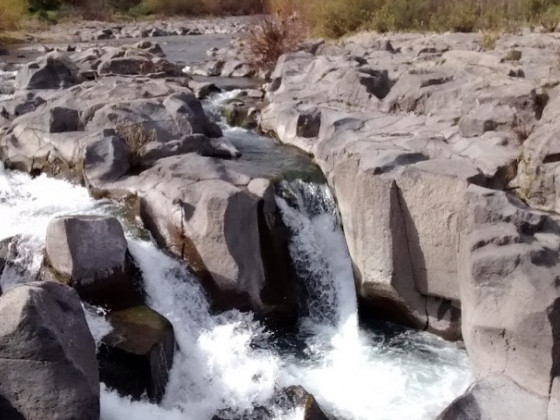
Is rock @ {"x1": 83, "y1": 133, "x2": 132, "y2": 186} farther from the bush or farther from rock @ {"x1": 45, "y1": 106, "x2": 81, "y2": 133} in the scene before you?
the bush

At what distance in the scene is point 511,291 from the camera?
5.52 metres

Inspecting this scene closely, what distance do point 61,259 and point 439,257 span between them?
11.6ft

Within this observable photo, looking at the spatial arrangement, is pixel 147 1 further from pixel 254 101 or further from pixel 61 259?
pixel 61 259

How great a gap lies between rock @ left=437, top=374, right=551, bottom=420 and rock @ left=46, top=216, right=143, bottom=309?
9.63ft

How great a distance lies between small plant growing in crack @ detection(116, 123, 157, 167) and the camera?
823cm

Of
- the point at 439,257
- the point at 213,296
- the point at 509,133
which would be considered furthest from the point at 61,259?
the point at 509,133

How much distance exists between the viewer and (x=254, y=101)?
528 inches

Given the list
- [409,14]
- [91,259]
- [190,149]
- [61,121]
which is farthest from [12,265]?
[409,14]

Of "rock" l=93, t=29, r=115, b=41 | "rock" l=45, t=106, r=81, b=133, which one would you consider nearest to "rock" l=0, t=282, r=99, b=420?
"rock" l=45, t=106, r=81, b=133

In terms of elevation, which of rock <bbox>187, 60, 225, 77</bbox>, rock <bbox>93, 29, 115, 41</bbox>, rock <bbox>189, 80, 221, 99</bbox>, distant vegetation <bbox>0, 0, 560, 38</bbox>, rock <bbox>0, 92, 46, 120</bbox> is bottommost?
rock <bbox>93, 29, 115, 41</bbox>

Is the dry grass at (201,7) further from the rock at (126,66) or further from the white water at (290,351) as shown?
the white water at (290,351)

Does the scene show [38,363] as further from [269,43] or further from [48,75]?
[269,43]

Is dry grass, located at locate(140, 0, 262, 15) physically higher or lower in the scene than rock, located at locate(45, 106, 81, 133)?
lower

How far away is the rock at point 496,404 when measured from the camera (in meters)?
5.15
